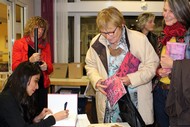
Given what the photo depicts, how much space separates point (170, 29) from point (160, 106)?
0.55 meters

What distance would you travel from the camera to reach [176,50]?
4.43ft

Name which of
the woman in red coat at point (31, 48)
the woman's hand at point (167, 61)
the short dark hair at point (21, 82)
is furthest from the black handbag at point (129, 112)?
→ the woman in red coat at point (31, 48)

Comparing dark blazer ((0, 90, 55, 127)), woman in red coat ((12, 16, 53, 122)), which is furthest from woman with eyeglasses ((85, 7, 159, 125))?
woman in red coat ((12, 16, 53, 122))

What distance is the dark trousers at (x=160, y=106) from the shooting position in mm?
1708

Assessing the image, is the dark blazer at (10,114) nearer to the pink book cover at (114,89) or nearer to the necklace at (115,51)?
the pink book cover at (114,89)

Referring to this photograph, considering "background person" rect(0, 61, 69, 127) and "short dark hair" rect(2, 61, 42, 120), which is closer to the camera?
"background person" rect(0, 61, 69, 127)

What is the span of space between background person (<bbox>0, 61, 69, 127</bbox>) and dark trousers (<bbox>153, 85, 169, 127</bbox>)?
2.10 ft

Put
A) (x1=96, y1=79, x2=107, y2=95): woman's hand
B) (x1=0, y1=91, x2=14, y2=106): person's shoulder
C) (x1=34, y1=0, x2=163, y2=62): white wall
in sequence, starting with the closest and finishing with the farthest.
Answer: (x1=0, y1=91, x2=14, y2=106): person's shoulder, (x1=96, y1=79, x2=107, y2=95): woman's hand, (x1=34, y1=0, x2=163, y2=62): white wall

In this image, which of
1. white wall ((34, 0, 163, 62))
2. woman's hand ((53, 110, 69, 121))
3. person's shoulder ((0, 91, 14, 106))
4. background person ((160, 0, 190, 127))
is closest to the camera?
background person ((160, 0, 190, 127))

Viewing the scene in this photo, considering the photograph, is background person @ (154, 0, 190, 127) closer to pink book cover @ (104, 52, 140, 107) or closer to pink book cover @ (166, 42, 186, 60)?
pink book cover @ (166, 42, 186, 60)

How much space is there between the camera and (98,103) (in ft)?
6.24

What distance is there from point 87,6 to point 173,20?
3622 mm

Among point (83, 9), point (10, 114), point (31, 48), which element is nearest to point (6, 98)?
point (10, 114)

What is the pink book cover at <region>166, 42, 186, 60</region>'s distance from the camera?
1.33 metres
